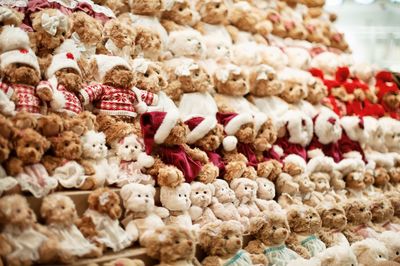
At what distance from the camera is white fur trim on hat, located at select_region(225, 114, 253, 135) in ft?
10.7

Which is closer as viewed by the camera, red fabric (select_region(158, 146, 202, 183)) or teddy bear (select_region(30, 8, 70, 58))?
teddy bear (select_region(30, 8, 70, 58))

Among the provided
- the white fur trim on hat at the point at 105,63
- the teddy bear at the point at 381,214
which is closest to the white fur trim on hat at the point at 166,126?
the white fur trim on hat at the point at 105,63

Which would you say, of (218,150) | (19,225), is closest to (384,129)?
(218,150)

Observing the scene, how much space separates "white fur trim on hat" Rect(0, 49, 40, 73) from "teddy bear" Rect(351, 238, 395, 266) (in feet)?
6.03

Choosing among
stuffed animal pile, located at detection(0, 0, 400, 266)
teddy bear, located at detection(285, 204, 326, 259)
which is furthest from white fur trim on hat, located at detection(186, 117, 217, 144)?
teddy bear, located at detection(285, 204, 326, 259)

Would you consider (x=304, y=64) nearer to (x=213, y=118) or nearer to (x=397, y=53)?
(x=213, y=118)

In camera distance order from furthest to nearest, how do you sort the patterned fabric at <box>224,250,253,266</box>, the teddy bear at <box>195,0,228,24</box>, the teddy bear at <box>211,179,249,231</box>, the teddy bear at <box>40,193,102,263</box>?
the teddy bear at <box>195,0,228,24</box>, the teddy bear at <box>211,179,249,231</box>, the patterned fabric at <box>224,250,253,266</box>, the teddy bear at <box>40,193,102,263</box>

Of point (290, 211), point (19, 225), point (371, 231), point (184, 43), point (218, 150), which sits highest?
point (184, 43)

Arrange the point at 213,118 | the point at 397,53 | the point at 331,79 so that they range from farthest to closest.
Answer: the point at 397,53, the point at 331,79, the point at 213,118

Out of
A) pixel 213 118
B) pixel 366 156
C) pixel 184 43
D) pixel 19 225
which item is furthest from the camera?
pixel 366 156

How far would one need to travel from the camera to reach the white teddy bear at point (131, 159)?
2.76 m

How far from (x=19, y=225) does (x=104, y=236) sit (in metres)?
0.38

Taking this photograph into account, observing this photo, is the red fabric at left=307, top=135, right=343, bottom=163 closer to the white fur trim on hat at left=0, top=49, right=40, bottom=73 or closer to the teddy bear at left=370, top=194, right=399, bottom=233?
the teddy bear at left=370, top=194, right=399, bottom=233

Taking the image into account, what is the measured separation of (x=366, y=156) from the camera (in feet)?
13.6
